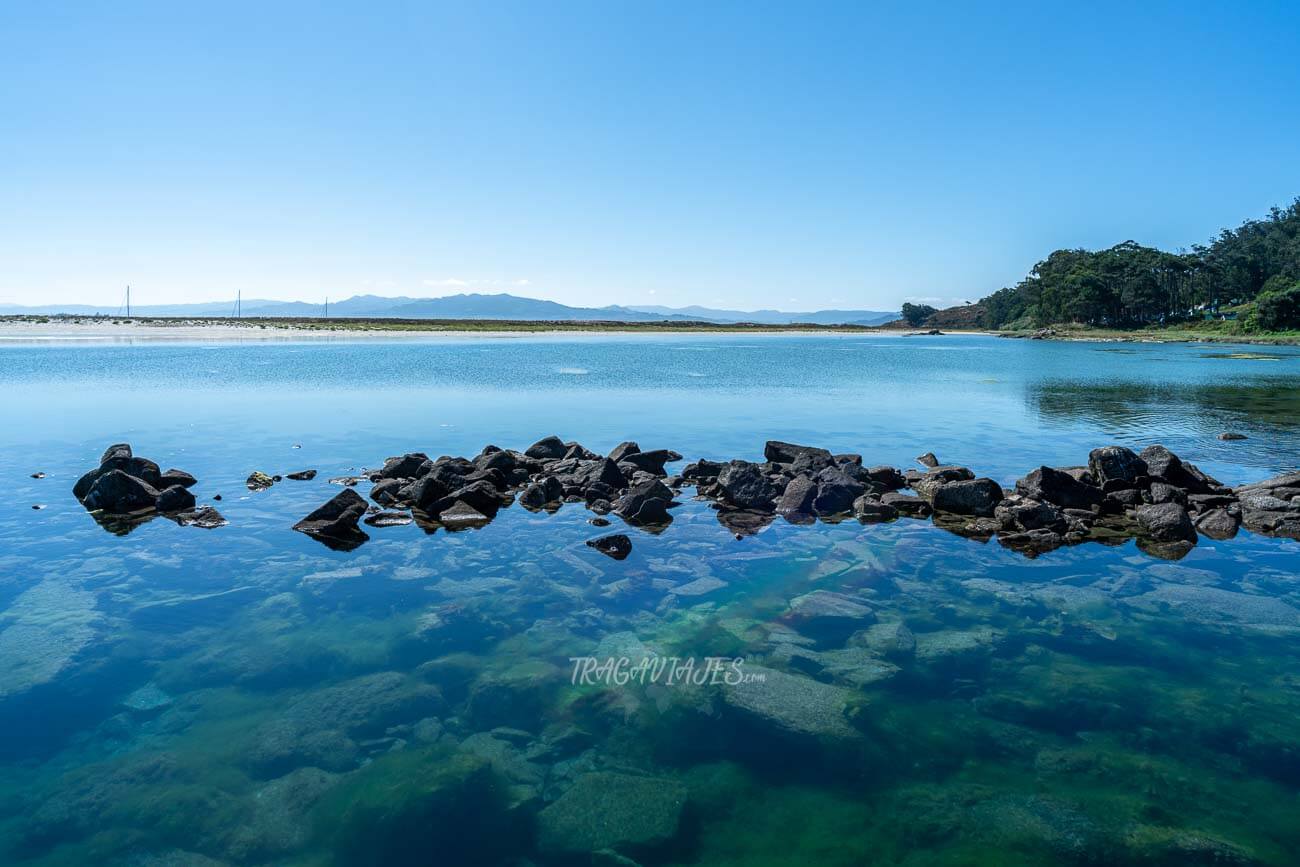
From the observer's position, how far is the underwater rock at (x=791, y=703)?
354 inches

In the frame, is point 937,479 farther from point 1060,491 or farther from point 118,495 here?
point 118,495

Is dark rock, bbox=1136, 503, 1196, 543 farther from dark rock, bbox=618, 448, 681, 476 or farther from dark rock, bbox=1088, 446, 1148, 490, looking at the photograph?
dark rock, bbox=618, 448, 681, 476

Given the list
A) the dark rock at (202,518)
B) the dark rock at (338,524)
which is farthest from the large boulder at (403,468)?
the dark rock at (202,518)

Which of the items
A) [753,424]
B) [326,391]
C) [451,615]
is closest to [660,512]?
[451,615]

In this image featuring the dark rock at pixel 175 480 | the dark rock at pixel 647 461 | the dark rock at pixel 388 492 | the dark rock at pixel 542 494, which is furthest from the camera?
the dark rock at pixel 647 461

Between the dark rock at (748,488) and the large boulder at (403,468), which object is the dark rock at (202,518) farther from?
the dark rock at (748,488)

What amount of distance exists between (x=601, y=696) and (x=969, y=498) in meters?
11.8

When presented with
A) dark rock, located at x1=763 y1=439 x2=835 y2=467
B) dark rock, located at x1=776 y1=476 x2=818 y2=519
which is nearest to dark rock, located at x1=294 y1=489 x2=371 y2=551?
dark rock, located at x1=776 y1=476 x2=818 y2=519

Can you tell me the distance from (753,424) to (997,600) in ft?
70.1

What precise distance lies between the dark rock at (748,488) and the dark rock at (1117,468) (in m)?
8.48

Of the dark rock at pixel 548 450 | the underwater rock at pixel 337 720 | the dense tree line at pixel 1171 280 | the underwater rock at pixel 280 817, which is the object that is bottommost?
the underwater rock at pixel 280 817

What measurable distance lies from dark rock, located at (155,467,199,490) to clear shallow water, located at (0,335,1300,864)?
0.37 meters

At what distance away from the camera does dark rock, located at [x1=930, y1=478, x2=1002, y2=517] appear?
59.1 feet

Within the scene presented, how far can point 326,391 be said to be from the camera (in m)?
46.0
